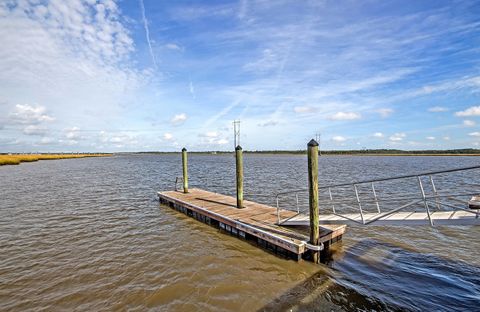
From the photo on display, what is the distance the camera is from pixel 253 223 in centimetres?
939

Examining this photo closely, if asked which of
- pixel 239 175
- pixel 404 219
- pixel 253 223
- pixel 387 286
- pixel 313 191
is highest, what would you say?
pixel 239 175

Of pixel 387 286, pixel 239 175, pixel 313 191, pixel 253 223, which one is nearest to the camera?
pixel 387 286

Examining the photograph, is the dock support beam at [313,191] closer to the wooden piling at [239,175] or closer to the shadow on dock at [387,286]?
the shadow on dock at [387,286]

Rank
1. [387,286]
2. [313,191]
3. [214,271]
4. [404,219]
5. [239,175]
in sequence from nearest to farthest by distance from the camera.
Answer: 1. [387,286]
2. [404,219]
3. [214,271]
4. [313,191]
5. [239,175]

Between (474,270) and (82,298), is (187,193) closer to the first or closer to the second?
(82,298)

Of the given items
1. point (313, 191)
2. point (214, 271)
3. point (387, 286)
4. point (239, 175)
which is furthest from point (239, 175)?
point (387, 286)

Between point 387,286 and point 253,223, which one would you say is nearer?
point 387,286

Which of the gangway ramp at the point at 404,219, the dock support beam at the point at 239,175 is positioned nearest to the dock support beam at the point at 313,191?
the gangway ramp at the point at 404,219

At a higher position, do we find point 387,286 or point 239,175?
point 239,175

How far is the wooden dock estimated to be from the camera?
7828 millimetres

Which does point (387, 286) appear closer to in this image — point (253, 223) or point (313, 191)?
point (313, 191)

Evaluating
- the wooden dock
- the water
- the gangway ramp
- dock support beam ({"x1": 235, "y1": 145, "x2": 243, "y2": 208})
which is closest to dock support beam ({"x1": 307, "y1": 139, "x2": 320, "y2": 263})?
the wooden dock

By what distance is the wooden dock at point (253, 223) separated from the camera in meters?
7.83

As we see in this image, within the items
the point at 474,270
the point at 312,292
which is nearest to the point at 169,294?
the point at 312,292
